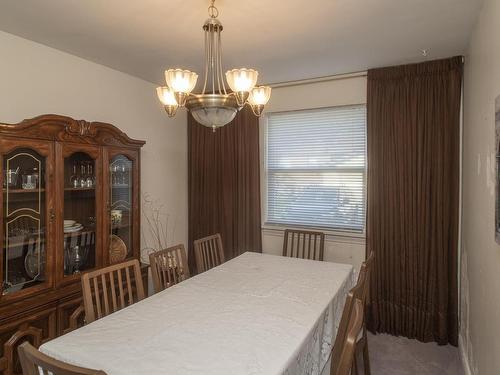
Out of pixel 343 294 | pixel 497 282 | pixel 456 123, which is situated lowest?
pixel 343 294

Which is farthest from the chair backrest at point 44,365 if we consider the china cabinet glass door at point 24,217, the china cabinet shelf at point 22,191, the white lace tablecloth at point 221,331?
the china cabinet shelf at point 22,191

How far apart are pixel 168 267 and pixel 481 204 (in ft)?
6.44

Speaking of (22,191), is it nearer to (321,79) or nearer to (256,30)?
(256,30)

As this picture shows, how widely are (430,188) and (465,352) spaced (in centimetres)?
126

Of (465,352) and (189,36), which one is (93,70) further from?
(465,352)

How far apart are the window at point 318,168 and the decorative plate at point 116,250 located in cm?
151

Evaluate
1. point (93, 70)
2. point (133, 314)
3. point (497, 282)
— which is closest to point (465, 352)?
point (497, 282)

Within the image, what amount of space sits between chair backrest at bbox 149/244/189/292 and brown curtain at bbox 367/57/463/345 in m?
1.73

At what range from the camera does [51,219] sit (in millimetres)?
2246

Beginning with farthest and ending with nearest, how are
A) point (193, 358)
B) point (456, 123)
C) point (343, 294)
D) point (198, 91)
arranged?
point (198, 91) < point (456, 123) < point (343, 294) < point (193, 358)

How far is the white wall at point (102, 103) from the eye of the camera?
2.35 m

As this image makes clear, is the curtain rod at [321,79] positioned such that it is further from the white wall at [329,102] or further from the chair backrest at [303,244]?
the chair backrest at [303,244]

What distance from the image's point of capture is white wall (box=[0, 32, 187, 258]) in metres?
2.35

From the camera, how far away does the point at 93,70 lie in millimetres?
2885
